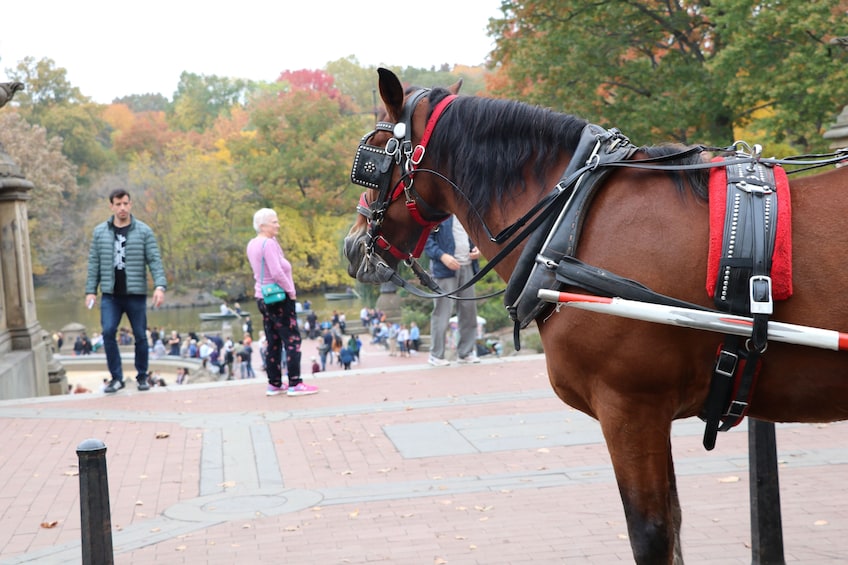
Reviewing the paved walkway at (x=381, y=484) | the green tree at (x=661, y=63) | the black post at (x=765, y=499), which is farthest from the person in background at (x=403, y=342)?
the black post at (x=765, y=499)

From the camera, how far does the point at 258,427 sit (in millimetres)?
8195

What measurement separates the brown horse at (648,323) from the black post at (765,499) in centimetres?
90

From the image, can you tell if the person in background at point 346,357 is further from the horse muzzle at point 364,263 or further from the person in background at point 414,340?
the horse muzzle at point 364,263

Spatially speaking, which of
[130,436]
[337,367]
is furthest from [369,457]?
[337,367]

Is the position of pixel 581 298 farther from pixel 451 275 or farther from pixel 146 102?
pixel 146 102

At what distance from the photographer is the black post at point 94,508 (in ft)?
10.9

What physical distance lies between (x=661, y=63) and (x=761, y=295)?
2064 centimetres

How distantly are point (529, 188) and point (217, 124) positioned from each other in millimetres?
86226

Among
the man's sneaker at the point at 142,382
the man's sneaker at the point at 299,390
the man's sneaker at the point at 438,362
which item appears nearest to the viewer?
the man's sneaker at the point at 299,390

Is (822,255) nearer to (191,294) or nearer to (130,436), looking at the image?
(130,436)

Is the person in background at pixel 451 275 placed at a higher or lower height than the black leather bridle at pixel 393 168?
lower

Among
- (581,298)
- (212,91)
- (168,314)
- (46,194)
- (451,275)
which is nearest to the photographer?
(581,298)

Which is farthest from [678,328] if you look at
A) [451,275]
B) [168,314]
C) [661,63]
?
[168,314]

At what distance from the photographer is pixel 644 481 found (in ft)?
10.2
